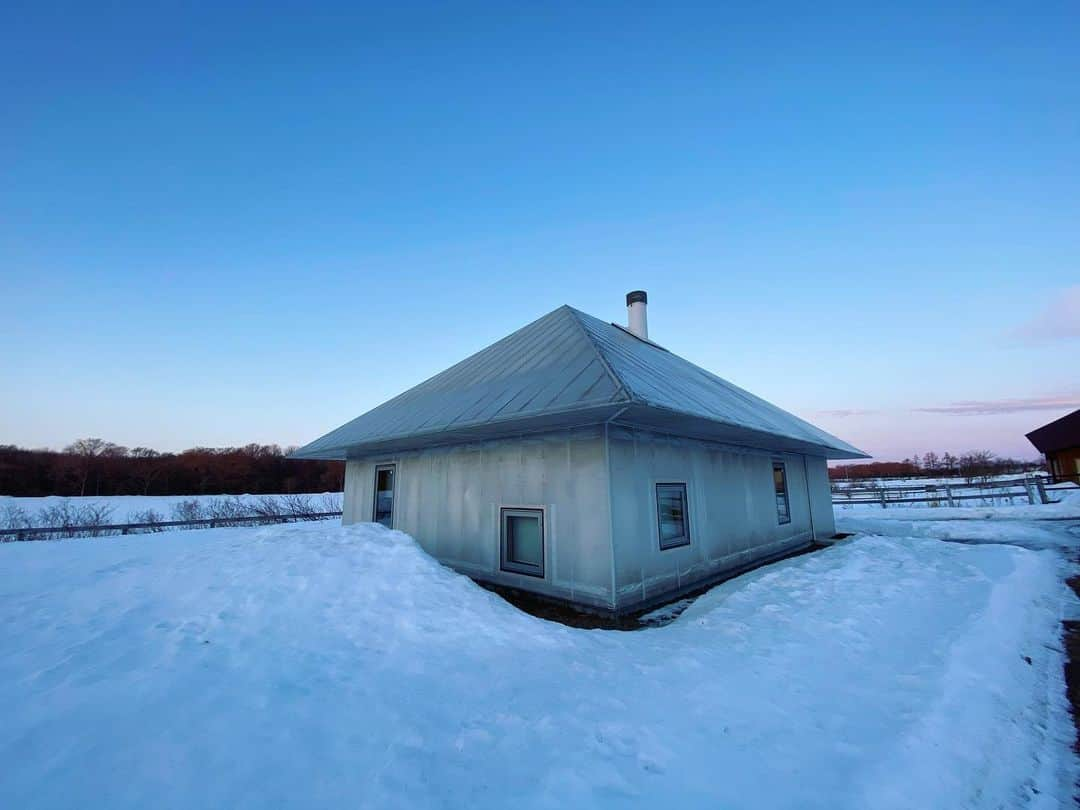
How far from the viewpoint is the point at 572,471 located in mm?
7070

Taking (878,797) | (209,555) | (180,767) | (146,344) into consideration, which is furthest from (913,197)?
(146,344)

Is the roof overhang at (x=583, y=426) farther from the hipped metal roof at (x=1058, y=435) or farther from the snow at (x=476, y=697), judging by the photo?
the hipped metal roof at (x=1058, y=435)

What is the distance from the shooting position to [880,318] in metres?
15.4

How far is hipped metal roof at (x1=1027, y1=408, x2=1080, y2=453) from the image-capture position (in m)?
24.8

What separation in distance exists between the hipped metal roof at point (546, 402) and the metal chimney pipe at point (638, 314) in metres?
3.48

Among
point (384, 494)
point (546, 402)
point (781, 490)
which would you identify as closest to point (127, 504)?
point (384, 494)

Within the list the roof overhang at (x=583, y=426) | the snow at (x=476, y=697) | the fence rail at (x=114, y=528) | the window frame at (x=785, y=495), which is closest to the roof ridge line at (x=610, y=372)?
the roof overhang at (x=583, y=426)

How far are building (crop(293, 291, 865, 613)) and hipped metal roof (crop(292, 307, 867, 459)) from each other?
39mm

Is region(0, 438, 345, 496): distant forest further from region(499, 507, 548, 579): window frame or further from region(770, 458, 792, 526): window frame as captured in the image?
region(770, 458, 792, 526): window frame

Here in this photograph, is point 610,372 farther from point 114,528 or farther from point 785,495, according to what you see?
point 114,528

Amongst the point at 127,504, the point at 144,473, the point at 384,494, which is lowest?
the point at 127,504

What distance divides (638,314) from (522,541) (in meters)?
8.61

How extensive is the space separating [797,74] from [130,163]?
717 inches

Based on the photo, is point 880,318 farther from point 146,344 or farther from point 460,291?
point 146,344
